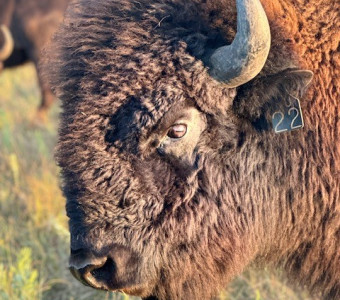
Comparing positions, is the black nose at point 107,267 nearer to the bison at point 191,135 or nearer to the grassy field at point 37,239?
the bison at point 191,135

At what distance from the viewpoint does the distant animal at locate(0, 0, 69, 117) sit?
10.5m

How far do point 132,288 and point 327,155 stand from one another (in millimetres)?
1233

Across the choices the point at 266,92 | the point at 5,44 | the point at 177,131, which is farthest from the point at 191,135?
the point at 5,44

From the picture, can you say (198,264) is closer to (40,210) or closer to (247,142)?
(247,142)

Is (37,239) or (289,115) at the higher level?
(289,115)

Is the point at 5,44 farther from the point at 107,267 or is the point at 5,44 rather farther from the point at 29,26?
Answer: the point at 107,267

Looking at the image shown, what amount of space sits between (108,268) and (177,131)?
0.77 m

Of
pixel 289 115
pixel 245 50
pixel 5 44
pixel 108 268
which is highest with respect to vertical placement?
pixel 245 50

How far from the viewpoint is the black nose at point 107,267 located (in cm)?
306

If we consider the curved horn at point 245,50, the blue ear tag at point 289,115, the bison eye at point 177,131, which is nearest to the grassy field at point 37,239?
the bison eye at point 177,131

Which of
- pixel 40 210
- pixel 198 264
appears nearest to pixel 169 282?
pixel 198 264

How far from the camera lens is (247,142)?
3236mm

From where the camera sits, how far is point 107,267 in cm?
312

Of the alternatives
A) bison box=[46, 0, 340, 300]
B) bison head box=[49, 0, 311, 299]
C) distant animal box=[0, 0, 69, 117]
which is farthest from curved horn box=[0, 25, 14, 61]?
bison head box=[49, 0, 311, 299]
